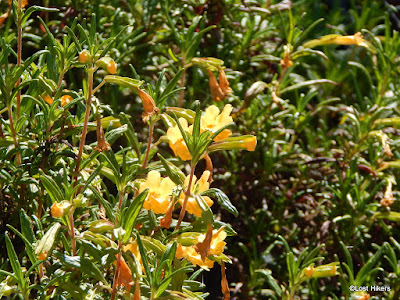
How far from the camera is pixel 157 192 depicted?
1315 mm

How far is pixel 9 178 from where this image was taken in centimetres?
153

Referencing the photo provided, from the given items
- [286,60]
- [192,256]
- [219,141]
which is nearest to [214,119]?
[219,141]

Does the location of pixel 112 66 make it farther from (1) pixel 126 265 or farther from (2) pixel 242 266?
(2) pixel 242 266

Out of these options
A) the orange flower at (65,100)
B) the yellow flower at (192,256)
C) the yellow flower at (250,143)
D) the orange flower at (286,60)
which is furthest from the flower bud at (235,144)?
the orange flower at (286,60)

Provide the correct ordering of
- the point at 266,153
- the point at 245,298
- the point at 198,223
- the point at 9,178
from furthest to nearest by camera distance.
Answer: the point at 266,153 → the point at 245,298 → the point at 9,178 → the point at 198,223

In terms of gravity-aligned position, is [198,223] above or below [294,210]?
above

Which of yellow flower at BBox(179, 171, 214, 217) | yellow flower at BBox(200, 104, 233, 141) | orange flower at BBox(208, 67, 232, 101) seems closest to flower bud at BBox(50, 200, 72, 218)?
yellow flower at BBox(179, 171, 214, 217)

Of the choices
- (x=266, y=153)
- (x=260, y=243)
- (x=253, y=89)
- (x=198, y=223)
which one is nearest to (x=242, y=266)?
(x=260, y=243)

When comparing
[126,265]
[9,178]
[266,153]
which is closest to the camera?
[126,265]

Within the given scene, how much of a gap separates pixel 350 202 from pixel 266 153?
1.25ft

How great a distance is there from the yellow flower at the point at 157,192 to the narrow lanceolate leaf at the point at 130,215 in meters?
0.09

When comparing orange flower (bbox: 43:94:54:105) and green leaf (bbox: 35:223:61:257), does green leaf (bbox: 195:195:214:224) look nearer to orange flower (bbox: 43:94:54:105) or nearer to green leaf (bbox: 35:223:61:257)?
green leaf (bbox: 35:223:61:257)

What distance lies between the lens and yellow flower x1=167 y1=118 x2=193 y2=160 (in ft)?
4.33

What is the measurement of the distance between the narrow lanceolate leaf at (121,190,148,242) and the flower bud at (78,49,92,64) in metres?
0.34
